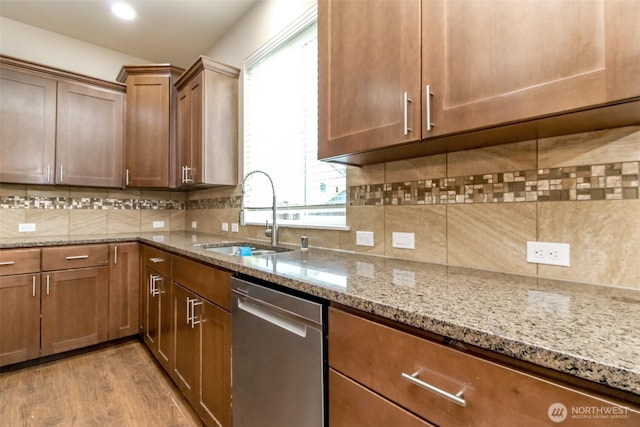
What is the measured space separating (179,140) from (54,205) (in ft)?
4.20

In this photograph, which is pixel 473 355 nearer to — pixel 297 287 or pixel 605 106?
pixel 297 287

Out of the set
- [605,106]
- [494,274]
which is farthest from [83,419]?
[605,106]

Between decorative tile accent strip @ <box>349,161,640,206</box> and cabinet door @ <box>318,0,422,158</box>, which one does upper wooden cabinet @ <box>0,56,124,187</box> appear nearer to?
cabinet door @ <box>318,0,422,158</box>

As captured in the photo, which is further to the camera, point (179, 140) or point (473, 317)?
point (179, 140)

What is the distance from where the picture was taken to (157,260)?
224cm

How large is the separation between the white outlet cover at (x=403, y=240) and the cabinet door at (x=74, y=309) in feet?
7.82

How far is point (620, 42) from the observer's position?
27.5 inches

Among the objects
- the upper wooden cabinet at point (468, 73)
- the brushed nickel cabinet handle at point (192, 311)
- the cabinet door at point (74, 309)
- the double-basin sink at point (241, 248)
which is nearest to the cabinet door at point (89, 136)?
the cabinet door at point (74, 309)

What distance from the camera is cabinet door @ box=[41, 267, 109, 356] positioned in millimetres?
2336

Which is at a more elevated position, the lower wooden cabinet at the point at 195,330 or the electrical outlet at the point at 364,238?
the electrical outlet at the point at 364,238

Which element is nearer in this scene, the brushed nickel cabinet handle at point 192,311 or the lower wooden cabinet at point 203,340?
the lower wooden cabinet at point 203,340

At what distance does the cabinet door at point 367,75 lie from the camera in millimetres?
1084

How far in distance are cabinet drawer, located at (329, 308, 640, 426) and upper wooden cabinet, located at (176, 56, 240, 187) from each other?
208 cm

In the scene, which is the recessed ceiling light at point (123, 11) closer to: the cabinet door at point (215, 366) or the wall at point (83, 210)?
the wall at point (83, 210)
